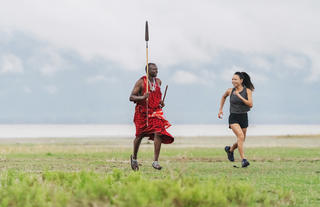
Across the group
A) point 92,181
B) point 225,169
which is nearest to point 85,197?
point 92,181

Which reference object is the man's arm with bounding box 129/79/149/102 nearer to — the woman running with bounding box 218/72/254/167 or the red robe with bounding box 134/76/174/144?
the red robe with bounding box 134/76/174/144

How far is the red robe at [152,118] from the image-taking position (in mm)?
10133

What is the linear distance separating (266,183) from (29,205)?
4.29 metres

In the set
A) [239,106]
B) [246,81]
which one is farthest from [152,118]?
[246,81]

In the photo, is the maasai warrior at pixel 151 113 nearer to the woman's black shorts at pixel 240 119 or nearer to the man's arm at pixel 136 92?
the man's arm at pixel 136 92

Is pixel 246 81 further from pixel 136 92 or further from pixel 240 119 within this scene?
pixel 136 92

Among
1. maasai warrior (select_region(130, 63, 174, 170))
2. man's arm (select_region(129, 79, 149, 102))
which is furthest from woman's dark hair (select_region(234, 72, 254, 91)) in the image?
man's arm (select_region(129, 79, 149, 102))

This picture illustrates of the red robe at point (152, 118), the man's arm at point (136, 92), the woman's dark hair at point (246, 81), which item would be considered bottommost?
the red robe at point (152, 118)

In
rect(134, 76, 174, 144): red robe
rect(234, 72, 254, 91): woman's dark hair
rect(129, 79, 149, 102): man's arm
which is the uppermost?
rect(234, 72, 254, 91): woman's dark hair

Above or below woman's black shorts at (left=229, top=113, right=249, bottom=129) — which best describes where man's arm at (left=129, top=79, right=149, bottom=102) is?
above

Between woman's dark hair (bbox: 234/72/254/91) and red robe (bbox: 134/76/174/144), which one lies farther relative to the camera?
woman's dark hair (bbox: 234/72/254/91)

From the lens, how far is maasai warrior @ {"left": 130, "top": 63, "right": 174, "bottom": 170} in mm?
10109

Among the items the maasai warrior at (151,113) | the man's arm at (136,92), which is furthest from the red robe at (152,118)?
the man's arm at (136,92)

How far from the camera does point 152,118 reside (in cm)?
1015
